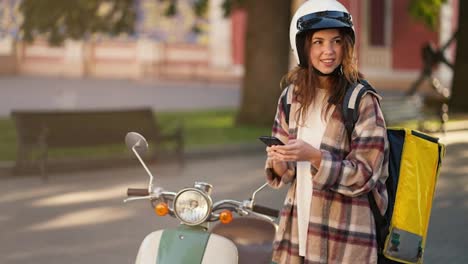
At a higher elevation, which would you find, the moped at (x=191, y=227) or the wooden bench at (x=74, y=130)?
the moped at (x=191, y=227)

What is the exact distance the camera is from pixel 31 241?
8234mm

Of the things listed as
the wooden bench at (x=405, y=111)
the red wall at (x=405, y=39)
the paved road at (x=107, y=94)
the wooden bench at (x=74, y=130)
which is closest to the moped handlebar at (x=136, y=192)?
the wooden bench at (x=74, y=130)

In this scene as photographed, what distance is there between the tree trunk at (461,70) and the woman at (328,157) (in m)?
20.5

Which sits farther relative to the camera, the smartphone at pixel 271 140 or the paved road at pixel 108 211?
the paved road at pixel 108 211

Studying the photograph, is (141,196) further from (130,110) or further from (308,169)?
(130,110)

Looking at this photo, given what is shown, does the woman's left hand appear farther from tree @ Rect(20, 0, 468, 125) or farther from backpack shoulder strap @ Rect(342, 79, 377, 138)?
tree @ Rect(20, 0, 468, 125)

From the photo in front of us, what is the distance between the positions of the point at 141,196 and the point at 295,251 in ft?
2.52

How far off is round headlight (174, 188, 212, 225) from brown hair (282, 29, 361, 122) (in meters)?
0.43

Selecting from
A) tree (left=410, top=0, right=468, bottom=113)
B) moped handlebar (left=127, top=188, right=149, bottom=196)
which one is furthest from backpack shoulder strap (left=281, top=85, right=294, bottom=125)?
tree (left=410, top=0, right=468, bottom=113)

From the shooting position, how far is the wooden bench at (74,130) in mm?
12961

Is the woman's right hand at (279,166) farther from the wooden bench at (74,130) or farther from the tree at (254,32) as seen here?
the tree at (254,32)

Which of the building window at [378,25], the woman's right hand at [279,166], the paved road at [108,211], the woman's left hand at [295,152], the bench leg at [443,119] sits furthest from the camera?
the building window at [378,25]

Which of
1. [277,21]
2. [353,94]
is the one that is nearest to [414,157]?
[353,94]

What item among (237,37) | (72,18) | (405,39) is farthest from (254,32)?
(237,37)
